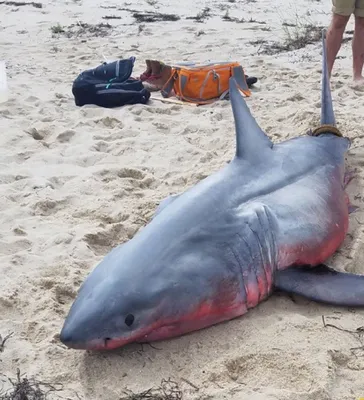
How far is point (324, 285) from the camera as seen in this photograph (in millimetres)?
2877

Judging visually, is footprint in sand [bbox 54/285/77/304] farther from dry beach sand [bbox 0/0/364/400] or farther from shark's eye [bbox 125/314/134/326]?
shark's eye [bbox 125/314/134/326]

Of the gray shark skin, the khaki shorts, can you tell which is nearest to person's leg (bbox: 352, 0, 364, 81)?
the khaki shorts

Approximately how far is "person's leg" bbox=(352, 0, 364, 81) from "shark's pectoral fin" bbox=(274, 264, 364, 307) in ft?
10.4

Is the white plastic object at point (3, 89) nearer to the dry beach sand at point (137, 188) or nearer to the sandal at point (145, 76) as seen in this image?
the dry beach sand at point (137, 188)

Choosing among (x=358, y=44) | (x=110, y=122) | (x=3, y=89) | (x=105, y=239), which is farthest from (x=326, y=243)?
(x=3, y=89)

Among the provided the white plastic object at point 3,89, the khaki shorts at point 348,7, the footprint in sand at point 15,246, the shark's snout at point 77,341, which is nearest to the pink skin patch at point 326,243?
the shark's snout at point 77,341

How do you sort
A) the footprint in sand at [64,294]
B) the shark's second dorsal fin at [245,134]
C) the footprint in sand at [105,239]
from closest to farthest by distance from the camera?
the footprint in sand at [64,294]
the shark's second dorsal fin at [245,134]
the footprint in sand at [105,239]

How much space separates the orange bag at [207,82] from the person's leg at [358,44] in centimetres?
95

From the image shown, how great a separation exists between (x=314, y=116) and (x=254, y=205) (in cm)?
215

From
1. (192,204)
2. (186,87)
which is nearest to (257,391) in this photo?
(192,204)

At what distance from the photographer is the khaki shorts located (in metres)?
5.36

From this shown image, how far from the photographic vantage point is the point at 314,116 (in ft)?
16.2

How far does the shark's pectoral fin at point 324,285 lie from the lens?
2.83 metres

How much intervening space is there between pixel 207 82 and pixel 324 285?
3236 millimetres
